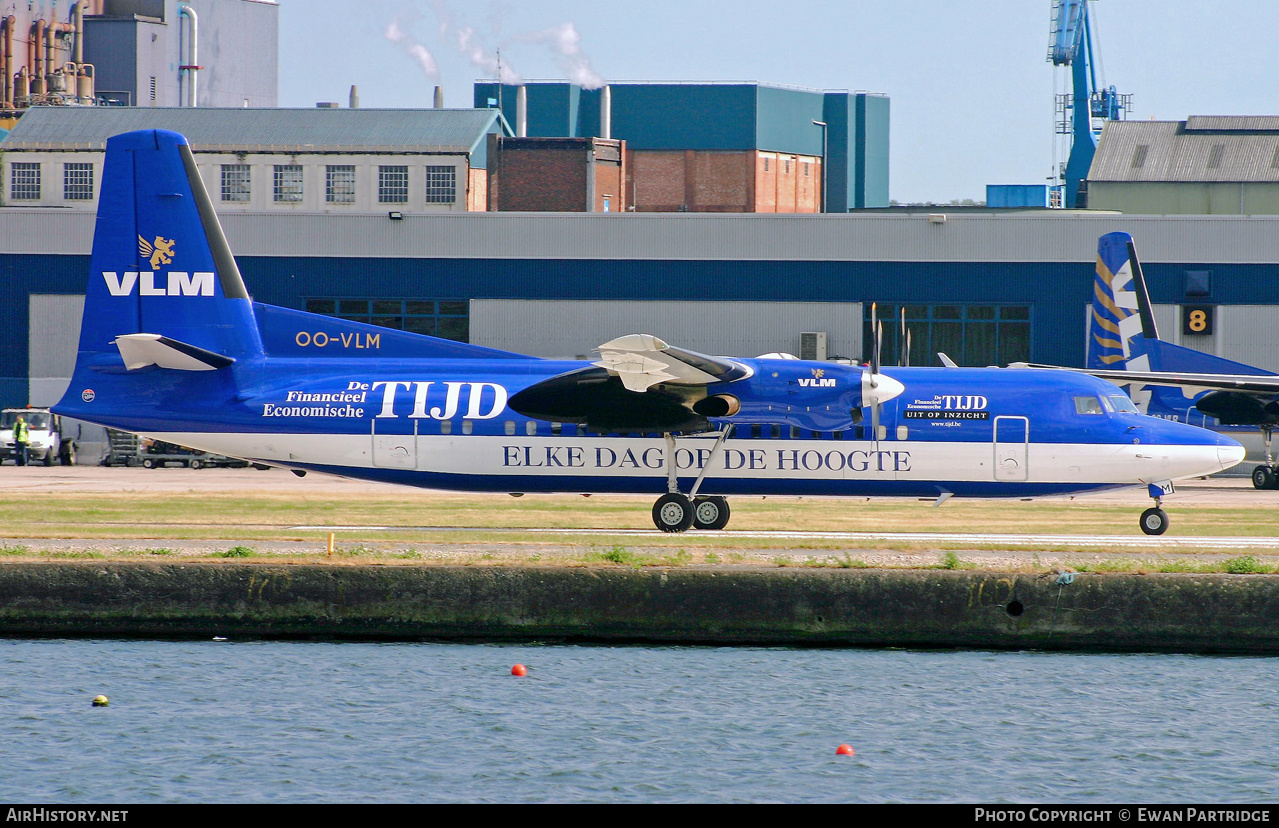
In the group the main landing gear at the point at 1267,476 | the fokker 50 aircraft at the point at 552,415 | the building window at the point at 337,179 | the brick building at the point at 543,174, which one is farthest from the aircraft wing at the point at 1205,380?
the building window at the point at 337,179

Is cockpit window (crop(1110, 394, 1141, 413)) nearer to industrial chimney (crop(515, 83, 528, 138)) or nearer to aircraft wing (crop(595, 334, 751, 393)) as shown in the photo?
aircraft wing (crop(595, 334, 751, 393))

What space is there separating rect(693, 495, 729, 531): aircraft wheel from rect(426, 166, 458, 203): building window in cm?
4710

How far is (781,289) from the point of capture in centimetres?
5416

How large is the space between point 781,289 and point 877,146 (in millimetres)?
53259

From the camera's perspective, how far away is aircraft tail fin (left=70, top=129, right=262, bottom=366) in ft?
83.8

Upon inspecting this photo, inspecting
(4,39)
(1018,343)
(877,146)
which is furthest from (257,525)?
(877,146)

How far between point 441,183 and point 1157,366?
40.0 meters

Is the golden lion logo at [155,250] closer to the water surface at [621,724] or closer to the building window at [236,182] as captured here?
the water surface at [621,724]

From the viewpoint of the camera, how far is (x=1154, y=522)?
25.5 m

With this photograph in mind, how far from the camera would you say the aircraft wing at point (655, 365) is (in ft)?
76.3

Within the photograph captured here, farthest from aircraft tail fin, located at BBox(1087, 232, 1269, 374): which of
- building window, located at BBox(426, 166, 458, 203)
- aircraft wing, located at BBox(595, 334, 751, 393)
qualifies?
A: building window, located at BBox(426, 166, 458, 203)

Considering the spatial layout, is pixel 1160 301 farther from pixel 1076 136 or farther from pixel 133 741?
pixel 1076 136

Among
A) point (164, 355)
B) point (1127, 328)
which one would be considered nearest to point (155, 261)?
point (164, 355)

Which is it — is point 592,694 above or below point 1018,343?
below
